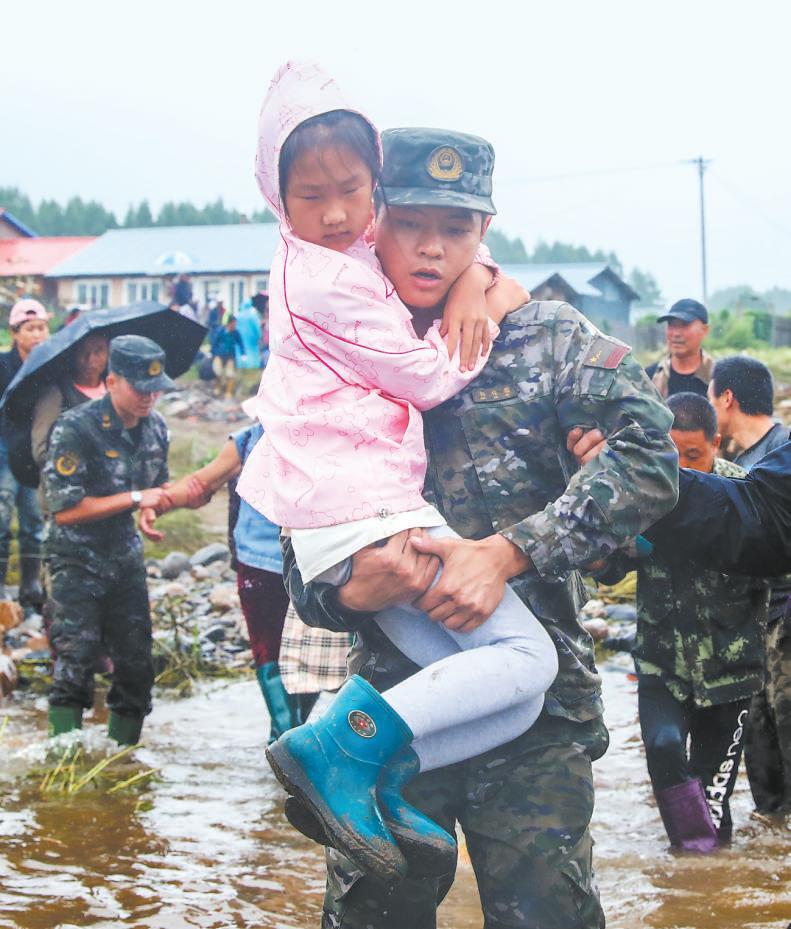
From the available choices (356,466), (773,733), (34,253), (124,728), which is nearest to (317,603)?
(356,466)

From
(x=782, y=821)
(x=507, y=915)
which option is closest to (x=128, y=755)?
(x=782, y=821)

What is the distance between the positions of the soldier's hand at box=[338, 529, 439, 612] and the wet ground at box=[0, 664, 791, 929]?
2017 mm

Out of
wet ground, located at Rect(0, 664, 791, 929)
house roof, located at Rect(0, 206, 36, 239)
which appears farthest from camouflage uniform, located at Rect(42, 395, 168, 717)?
house roof, located at Rect(0, 206, 36, 239)

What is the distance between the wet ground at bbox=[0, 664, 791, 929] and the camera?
4.21 metres

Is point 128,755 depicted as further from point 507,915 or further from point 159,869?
point 507,915

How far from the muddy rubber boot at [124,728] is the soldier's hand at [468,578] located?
4.20 metres

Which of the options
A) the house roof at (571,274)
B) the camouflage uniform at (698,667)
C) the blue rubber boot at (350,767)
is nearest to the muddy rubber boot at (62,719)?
the camouflage uniform at (698,667)

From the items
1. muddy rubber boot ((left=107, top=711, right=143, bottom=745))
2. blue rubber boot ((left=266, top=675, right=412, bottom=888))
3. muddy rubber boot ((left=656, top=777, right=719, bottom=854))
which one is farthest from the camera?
muddy rubber boot ((left=107, top=711, right=143, bottom=745))

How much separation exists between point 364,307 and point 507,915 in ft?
4.21

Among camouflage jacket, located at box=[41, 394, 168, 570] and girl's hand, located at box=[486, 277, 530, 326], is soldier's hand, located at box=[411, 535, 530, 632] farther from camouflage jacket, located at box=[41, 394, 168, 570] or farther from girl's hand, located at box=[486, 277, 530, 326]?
camouflage jacket, located at box=[41, 394, 168, 570]

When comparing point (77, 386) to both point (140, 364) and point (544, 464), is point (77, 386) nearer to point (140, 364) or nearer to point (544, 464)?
point (140, 364)

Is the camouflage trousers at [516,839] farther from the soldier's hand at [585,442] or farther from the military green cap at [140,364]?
the military green cap at [140,364]

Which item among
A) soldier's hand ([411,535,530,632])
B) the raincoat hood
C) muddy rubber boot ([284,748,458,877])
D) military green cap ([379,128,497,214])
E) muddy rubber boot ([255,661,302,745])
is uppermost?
the raincoat hood

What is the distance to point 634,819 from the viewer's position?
5.35 meters
